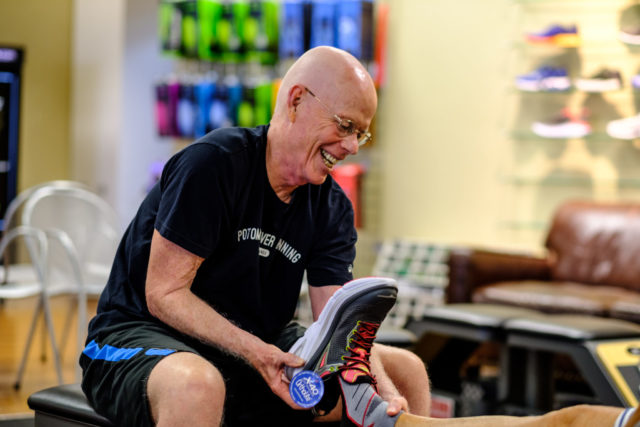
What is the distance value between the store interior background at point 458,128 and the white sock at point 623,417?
4.20 meters

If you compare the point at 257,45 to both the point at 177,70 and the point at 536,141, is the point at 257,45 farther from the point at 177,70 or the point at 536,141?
the point at 536,141

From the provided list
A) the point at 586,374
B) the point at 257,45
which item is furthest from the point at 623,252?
the point at 257,45

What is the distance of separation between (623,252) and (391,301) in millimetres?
3260

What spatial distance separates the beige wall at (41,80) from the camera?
7.99 metres

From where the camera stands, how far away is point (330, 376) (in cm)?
178

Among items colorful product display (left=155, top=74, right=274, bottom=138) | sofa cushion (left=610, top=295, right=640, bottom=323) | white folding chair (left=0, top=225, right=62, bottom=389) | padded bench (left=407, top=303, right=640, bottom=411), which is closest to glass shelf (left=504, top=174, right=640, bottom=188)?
sofa cushion (left=610, top=295, right=640, bottom=323)

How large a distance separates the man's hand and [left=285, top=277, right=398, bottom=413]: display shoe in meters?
0.02

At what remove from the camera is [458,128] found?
595 cm

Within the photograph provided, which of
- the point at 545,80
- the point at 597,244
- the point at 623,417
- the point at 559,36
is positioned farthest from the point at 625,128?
the point at 623,417

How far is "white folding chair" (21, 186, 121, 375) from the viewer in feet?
13.7

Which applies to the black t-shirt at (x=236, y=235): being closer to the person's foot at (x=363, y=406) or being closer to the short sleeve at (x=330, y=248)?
the short sleeve at (x=330, y=248)

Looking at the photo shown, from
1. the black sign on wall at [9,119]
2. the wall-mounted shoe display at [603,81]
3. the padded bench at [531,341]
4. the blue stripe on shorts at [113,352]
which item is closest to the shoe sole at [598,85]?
the wall-mounted shoe display at [603,81]

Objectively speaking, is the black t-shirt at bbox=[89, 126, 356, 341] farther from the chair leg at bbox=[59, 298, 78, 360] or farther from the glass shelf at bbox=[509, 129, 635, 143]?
the glass shelf at bbox=[509, 129, 635, 143]

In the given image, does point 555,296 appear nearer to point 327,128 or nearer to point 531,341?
point 531,341
